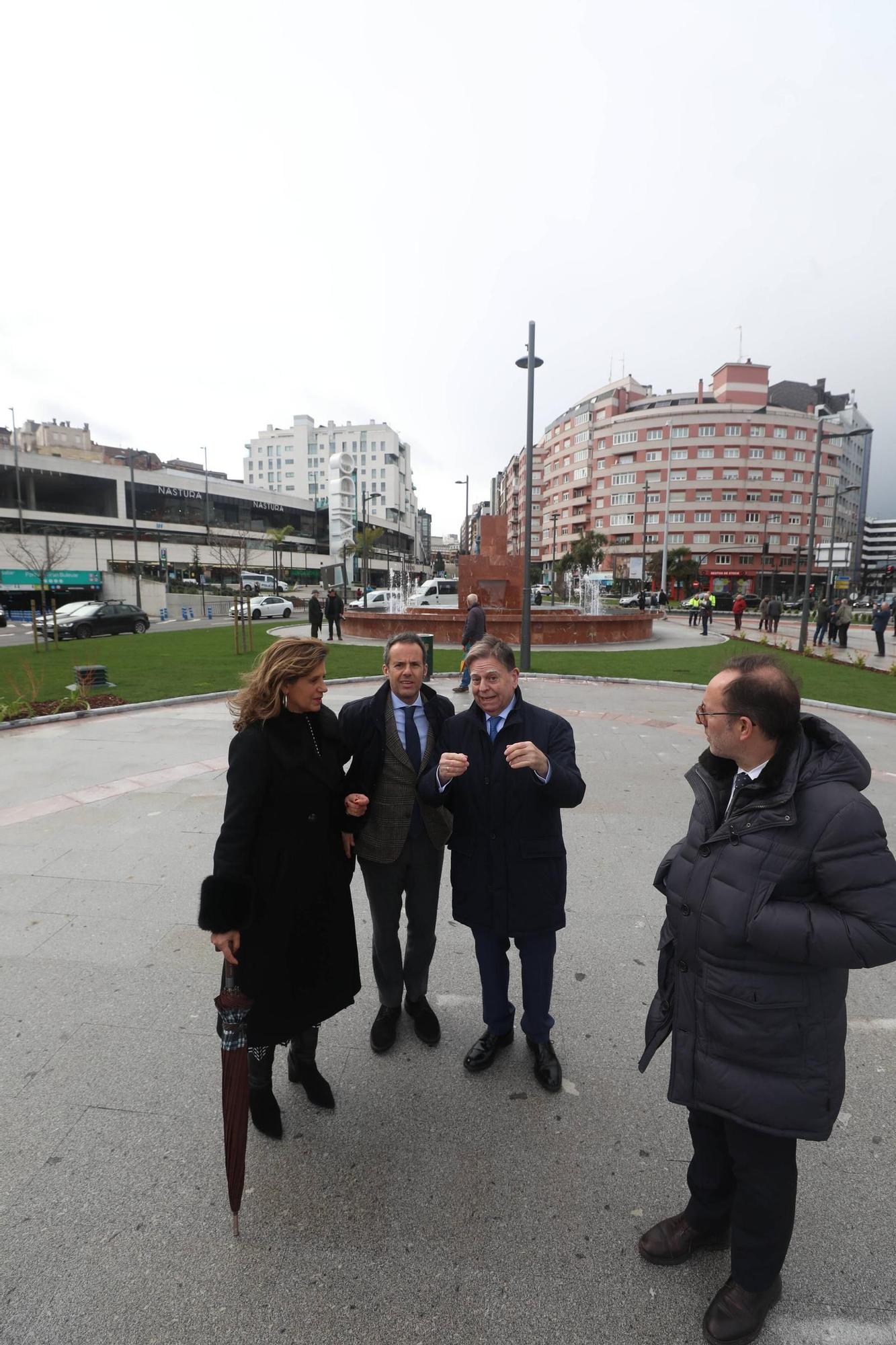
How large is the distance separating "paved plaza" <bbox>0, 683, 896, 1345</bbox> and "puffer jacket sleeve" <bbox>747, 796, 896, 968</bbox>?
1225 mm

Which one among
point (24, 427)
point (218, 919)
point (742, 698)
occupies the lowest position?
point (218, 919)

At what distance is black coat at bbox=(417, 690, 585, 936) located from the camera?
2695mm

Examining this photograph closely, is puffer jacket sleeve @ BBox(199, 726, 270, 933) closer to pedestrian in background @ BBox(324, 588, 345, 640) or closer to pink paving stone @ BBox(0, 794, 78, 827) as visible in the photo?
pink paving stone @ BBox(0, 794, 78, 827)

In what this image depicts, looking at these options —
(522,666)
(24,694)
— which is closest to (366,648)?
(522,666)

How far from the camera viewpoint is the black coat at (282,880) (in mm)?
2420

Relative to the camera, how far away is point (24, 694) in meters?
12.0

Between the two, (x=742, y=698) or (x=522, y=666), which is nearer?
(x=742, y=698)

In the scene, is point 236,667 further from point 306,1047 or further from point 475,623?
point 306,1047

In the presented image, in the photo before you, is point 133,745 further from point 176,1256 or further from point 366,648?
point 366,648

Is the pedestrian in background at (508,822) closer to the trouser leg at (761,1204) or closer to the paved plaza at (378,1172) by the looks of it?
the paved plaza at (378,1172)

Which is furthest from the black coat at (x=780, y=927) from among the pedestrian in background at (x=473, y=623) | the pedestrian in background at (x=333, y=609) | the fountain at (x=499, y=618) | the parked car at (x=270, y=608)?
the parked car at (x=270, y=608)

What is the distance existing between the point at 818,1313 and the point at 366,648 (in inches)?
719

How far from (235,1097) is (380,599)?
3869cm

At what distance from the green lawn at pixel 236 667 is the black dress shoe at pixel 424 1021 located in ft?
31.6
